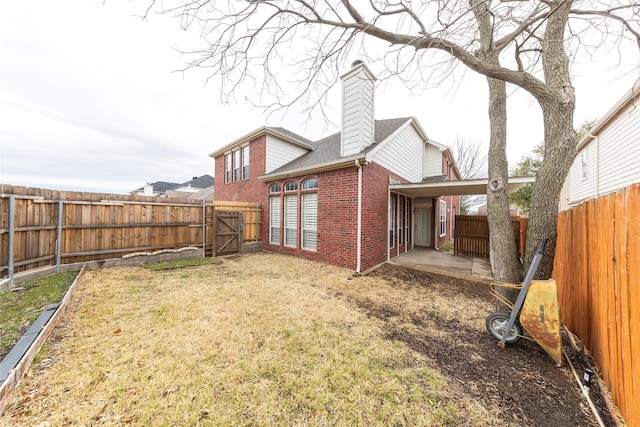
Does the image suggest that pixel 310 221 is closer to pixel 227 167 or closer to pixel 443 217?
pixel 227 167

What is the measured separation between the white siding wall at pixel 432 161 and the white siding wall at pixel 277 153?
6.91 metres

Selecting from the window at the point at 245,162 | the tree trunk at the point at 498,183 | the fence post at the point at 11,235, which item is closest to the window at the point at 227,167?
the window at the point at 245,162

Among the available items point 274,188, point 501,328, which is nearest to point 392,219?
point 274,188

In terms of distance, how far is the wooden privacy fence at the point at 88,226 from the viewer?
4.54m

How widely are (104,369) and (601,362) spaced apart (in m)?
5.24

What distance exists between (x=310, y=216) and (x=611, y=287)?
267 inches

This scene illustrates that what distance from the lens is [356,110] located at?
279 inches

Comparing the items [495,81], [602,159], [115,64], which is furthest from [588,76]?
[115,64]

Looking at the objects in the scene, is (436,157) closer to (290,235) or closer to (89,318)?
(290,235)

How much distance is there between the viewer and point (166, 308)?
3.81 metres

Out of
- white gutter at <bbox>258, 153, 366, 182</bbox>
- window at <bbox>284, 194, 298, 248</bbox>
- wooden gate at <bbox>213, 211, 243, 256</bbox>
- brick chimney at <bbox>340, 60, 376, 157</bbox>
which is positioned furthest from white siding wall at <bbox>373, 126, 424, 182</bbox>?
wooden gate at <bbox>213, 211, 243, 256</bbox>

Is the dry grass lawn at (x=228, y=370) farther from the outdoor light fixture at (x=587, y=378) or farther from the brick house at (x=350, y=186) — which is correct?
the brick house at (x=350, y=186)

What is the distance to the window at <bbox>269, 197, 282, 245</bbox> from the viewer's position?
375 inches

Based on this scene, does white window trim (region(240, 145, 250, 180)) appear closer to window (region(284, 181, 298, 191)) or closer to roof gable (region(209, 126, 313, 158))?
roof gable (region(209, 126, 313, 158))
